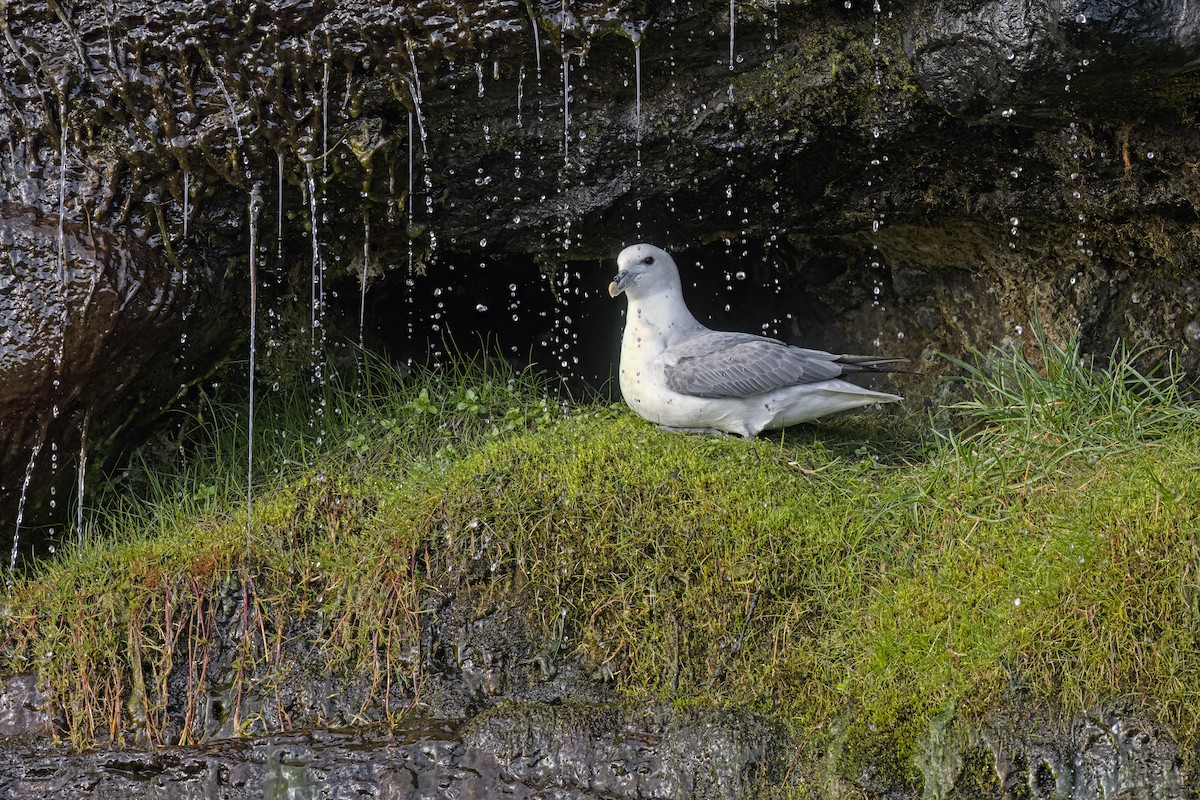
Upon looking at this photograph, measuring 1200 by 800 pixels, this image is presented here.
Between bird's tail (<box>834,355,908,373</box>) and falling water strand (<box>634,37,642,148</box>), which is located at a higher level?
falling water strand (<box>634,37,642,148</box>)

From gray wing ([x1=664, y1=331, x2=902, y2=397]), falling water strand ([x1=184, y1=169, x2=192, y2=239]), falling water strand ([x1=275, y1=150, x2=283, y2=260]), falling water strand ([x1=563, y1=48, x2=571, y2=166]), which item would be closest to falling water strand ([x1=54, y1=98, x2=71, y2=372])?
falling water strand ([x1=184, y1=169, x2=192, y2=239])

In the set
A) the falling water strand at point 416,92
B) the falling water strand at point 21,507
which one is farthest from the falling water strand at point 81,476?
the falling water strand at point 416,92

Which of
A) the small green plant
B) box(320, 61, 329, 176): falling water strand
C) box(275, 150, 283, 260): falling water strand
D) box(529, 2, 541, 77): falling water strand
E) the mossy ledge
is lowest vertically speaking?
the mossy ledge

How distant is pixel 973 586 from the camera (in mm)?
3883

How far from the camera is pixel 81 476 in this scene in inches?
195

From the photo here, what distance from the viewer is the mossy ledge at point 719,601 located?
354cm

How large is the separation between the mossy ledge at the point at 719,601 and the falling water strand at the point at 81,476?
82mm

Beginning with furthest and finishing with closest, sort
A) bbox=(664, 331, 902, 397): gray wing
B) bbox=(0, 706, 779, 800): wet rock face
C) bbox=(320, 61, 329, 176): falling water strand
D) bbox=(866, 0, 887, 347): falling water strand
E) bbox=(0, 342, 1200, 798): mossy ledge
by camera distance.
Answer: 1. bbox=(664, 331, 902, 397): gray wing
2. bbox=(320, 61, 329, 176): falling water strand
3. bbox=(866, 0, 887, 347): falling water strand
4. bbox=(0, 706, 779, 800): wet rock face
5. bbox=(0, 342, 1200, 798): mossy ledge

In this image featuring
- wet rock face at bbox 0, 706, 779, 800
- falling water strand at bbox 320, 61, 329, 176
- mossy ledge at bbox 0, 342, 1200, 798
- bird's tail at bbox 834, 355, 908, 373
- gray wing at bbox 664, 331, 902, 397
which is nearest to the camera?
mossy ledge at bbox 0, 342, 1200, 798

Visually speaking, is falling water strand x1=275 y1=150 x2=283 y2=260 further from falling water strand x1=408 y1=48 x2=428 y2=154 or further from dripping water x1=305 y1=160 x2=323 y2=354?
falling water strand x1=408 y1=48 x2=428 y2=154

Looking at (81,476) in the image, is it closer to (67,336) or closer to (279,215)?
(67,336)

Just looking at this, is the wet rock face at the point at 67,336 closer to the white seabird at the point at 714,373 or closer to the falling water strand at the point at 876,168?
the white seabird at the point at 714,373

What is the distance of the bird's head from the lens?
16.2 feet

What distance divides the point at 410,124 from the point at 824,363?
183 centimetres
